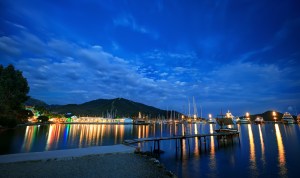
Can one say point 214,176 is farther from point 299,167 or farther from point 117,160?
point 299,167

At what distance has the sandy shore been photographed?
14.0m

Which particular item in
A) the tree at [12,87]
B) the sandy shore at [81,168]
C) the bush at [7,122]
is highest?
the tree at [12,87]

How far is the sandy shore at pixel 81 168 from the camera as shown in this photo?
14.0 metres

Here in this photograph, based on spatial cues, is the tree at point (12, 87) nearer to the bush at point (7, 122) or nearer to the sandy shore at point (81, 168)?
the bush at point (7, 122)

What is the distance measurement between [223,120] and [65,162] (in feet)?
252

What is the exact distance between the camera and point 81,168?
51.6ft

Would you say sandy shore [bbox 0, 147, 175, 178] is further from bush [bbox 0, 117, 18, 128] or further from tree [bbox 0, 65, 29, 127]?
tree [bbox 0, 65, 29, 127]

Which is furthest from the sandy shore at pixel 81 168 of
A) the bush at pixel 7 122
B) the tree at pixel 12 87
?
the tree at pixel 12 87

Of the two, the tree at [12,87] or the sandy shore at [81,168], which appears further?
the tree at [12,87]

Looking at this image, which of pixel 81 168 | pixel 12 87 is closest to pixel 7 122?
pixel 12 87

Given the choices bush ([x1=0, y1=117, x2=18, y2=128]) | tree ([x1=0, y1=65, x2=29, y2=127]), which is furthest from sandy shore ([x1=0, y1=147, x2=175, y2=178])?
tree ([x1=0, y1=65, x2=29, y2=127])

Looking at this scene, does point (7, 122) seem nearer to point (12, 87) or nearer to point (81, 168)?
point (12, 87)

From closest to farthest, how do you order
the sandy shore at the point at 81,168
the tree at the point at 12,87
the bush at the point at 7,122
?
the sandy shore at the point at 81,168 < the bush at the point at 7,122 < the tree at the point at 12,87

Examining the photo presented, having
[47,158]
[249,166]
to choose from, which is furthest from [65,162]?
[249,166]
